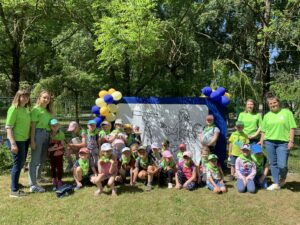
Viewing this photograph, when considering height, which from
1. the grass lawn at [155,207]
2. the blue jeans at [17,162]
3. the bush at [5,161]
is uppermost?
the blue jeans at [17,162]

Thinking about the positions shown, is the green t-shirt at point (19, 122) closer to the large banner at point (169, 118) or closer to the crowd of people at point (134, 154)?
the crowd of people at point (134, 154)

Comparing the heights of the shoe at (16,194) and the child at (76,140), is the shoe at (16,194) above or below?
below

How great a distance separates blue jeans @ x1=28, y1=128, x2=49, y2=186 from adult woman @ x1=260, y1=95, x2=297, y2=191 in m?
3.98

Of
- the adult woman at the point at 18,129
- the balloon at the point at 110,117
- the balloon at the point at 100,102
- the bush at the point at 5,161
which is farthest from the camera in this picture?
the balloon at the point at 110,117

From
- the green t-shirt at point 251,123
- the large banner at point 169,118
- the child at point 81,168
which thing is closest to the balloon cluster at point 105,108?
the large banner at point 169,118

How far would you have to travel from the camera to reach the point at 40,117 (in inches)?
244

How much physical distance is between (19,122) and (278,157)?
4529 mm

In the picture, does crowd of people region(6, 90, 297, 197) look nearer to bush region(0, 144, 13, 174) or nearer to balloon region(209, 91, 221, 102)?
balloon region(209, 91, 221, 102)

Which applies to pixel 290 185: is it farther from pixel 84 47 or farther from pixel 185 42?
pixel 84 47

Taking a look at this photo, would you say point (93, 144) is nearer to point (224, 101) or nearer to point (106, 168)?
point (106, 168)

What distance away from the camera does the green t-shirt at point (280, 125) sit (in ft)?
20.3

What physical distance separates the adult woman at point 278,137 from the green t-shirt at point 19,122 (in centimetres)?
421

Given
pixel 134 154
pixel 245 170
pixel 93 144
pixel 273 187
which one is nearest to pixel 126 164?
pixel 134 154

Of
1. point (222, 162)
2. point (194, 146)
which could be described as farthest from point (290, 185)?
point (194, 146)
